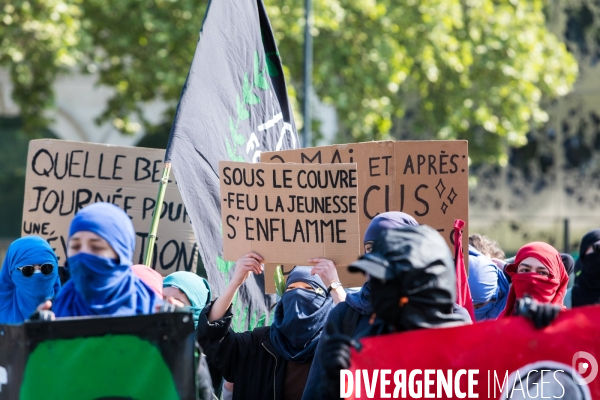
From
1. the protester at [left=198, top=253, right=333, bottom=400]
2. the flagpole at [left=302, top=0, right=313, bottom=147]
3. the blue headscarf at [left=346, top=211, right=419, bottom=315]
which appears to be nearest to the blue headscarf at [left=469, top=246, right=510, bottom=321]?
the protester at [left=198, top=253, right=333, bottom=400]

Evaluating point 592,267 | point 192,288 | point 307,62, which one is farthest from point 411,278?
point 307,62

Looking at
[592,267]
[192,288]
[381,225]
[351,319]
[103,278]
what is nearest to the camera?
[103,278]

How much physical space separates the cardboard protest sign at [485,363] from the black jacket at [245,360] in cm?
136

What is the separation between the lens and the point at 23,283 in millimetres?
4121

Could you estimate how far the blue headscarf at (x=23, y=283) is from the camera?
13.4 feet

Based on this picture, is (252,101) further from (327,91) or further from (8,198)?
(8,198)

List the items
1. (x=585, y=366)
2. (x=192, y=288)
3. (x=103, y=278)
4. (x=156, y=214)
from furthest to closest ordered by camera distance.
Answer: (x=156, y=214) → (x=192, y=288) → (x=103, y=278) → (x=585, y=366)

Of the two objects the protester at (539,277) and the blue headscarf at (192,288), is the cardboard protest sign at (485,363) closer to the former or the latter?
the protester at (539,277)

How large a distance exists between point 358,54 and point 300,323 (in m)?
9.49

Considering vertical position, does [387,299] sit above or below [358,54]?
below

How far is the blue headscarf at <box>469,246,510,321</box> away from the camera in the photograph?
195 inches

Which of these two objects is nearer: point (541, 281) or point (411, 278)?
point (411, 278)

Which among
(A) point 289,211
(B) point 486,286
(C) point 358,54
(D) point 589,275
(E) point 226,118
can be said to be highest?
(C) point 358,54

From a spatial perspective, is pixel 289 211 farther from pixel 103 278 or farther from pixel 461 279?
pixel 103 278
